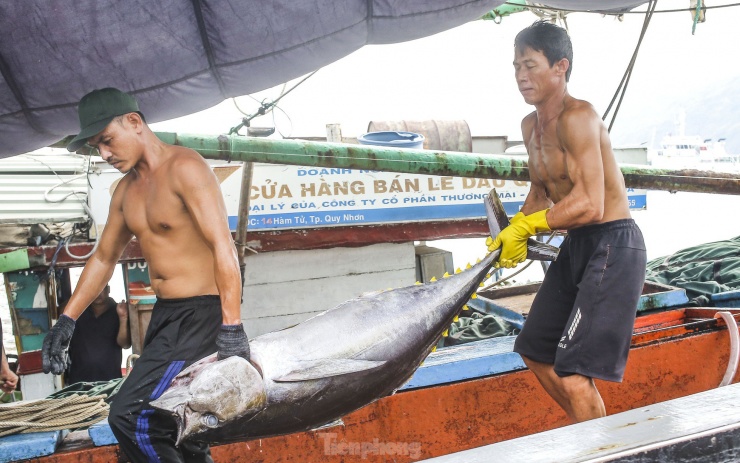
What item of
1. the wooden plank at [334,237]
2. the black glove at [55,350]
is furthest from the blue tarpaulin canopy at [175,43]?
the wooden plank at [334,237]

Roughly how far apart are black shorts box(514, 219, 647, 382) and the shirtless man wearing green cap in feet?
5.00

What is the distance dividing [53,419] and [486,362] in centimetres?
262

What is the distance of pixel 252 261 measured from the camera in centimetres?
920

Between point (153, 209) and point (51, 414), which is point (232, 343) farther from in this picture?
point (51, 414)

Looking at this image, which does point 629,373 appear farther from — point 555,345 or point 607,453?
point 607,453

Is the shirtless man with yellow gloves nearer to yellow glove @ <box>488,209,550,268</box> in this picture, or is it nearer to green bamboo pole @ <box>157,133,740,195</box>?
yellow glove @ <box>488,209,550,268</box>

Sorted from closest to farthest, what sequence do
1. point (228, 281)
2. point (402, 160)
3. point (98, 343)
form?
point (228, 281), point (402, 160), point (98, 343)

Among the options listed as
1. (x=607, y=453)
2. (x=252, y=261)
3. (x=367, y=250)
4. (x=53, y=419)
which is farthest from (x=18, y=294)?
(x=607, y=453)

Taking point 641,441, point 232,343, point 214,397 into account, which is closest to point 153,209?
point 232,343

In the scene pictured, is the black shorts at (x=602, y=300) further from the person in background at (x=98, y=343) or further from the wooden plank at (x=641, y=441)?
the person in background at (x=98, y=343)

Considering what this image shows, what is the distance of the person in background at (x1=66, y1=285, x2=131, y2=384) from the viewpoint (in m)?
6.75

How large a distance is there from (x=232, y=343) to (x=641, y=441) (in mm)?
1273

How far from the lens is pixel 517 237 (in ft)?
9.55

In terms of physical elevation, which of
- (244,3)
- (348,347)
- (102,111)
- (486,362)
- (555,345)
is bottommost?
(486,362)
